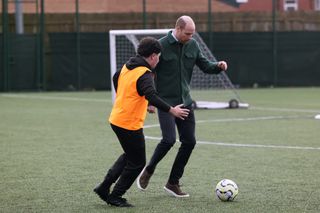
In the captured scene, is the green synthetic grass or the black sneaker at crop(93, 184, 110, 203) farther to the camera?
the green synthetic grass

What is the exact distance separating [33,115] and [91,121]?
2.10m

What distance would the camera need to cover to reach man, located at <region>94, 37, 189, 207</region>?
696cm

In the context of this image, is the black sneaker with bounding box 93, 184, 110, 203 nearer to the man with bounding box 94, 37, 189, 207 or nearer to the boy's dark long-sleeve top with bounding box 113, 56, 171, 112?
the man with bounding box 94, 37, 189, 207

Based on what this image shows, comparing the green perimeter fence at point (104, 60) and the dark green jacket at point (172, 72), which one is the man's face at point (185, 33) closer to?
the dark green jacket at point (172, 72)

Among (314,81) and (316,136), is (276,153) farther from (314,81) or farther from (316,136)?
(314,81)

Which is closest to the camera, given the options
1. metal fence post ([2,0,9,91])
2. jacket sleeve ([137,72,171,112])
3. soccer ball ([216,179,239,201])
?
jacket sleeve ([137,72,171,112])

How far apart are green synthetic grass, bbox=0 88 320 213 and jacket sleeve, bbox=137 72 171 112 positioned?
955 mm

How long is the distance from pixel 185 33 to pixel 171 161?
2.83 m

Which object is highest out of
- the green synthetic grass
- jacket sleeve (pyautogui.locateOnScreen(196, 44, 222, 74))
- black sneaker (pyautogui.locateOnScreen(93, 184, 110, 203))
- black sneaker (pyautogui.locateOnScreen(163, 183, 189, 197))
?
jacket sleeve (pyautogui.locateOnScreen(196, 44, 222, 74))

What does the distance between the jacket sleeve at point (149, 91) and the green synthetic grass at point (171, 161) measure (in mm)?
955

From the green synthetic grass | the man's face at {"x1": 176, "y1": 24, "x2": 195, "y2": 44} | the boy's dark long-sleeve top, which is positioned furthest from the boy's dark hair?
the green synthetic grass

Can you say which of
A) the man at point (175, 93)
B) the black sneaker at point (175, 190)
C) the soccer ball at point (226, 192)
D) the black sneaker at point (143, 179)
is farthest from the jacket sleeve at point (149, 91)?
the black sneaker at point (143, 179)

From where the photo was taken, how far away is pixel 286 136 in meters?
13.0

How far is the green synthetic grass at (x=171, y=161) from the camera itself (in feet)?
24.0
